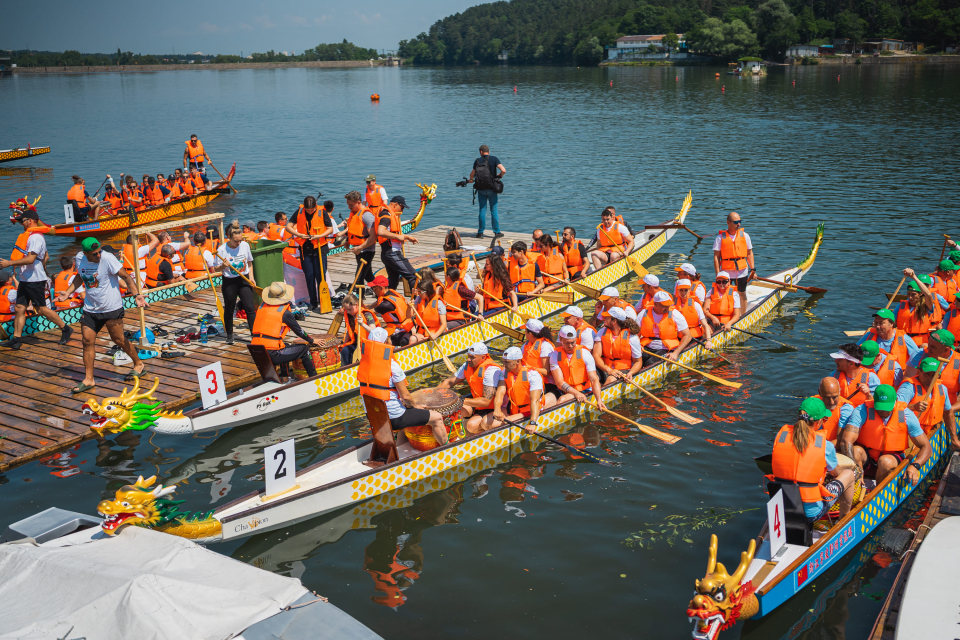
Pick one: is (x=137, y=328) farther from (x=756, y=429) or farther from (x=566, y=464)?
(x=756, y=429)

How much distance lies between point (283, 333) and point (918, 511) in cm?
866

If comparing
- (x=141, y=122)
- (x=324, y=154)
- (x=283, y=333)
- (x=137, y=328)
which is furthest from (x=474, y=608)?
(x=141, y=122)

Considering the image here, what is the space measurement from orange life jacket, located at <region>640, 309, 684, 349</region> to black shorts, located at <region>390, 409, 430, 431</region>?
4.55m

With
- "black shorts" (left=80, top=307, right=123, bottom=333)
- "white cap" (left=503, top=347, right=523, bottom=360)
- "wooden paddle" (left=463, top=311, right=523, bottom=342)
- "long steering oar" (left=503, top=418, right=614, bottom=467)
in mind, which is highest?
"black shorts" (left=80, top=307, right=123, bottom=333)

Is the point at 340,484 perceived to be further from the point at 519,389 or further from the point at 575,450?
the point at 575,450

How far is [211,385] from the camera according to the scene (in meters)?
9.95

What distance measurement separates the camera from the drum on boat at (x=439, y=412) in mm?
9258

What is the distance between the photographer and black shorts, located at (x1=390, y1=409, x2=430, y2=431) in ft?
28.8

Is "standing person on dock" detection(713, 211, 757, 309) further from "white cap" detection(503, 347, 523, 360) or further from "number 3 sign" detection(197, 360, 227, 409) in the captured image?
"number 3 sign" detection(197, 360, 227, 409)

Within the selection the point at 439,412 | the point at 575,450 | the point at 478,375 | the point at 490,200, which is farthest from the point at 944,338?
the point at 490,200

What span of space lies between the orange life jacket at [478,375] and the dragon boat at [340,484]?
635mm

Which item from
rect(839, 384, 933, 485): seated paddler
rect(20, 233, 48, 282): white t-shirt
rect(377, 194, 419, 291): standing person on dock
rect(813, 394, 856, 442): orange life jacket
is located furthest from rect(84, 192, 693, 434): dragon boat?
rect(839, 384, 933, 485): seated paddler

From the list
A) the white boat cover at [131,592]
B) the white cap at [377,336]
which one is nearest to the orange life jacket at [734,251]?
the white cap at [377,336]

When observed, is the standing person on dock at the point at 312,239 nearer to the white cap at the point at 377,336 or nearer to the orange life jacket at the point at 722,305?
the white cap at the point at 377,336
